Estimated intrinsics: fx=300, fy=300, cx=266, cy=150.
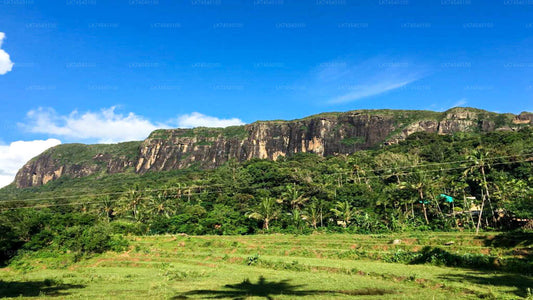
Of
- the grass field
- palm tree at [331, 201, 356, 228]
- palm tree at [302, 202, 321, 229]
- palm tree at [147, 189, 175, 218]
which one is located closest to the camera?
the grass field

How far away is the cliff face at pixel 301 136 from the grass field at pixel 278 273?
387ft

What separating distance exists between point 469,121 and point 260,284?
14823cm

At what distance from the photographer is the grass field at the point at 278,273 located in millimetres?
15945

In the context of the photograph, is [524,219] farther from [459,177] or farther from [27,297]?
[27,297]

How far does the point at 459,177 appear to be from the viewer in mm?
52500

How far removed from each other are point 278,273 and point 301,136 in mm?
141626

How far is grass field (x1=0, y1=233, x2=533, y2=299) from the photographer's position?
15945 mm

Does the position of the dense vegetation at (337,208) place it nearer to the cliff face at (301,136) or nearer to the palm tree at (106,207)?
the palm tree at (106,207)

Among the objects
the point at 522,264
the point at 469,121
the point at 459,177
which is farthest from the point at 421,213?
the point at 469,121

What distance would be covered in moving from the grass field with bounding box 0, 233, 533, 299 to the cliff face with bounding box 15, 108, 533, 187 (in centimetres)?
11795

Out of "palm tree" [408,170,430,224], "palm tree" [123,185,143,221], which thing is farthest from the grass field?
"palm tree" [123,185,143,221]

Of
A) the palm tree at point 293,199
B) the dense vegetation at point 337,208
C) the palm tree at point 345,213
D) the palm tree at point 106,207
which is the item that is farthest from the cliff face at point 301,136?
the palm tree at point 106,207

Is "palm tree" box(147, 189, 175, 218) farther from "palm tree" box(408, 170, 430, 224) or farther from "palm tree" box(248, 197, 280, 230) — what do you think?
"palm tree" box(408, 170, 430, 224)

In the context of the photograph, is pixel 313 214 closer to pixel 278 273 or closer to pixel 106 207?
pixel 278 273
